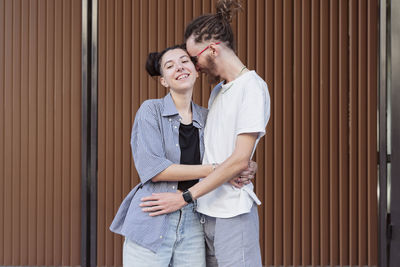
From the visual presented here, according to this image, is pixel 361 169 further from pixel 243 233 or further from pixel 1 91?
pixel 1 91

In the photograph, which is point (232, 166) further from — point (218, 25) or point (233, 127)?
point (218, 25)

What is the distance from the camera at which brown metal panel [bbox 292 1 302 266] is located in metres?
2.91

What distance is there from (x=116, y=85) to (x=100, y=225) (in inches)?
42.4

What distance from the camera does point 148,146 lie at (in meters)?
1.47

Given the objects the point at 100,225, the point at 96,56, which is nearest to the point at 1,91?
the point at 96,56

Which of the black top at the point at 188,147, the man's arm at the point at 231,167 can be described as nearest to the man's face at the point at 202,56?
the black top at the point at 188,147

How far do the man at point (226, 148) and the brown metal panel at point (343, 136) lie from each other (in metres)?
1.63

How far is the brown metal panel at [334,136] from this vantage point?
9.49 ft

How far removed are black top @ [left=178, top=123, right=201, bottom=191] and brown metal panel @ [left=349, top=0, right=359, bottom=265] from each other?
5.70ft

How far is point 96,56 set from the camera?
296 cm

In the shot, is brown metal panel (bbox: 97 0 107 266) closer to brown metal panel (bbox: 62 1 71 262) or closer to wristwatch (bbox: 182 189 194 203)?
brown metal panel (bbox: 62 1 71 262)

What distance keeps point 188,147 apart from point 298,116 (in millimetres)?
1581

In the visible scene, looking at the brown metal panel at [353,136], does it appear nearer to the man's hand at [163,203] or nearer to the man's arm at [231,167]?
the man's arm at [231,167]

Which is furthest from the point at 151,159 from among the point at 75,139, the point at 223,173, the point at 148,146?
the point at 75,139
